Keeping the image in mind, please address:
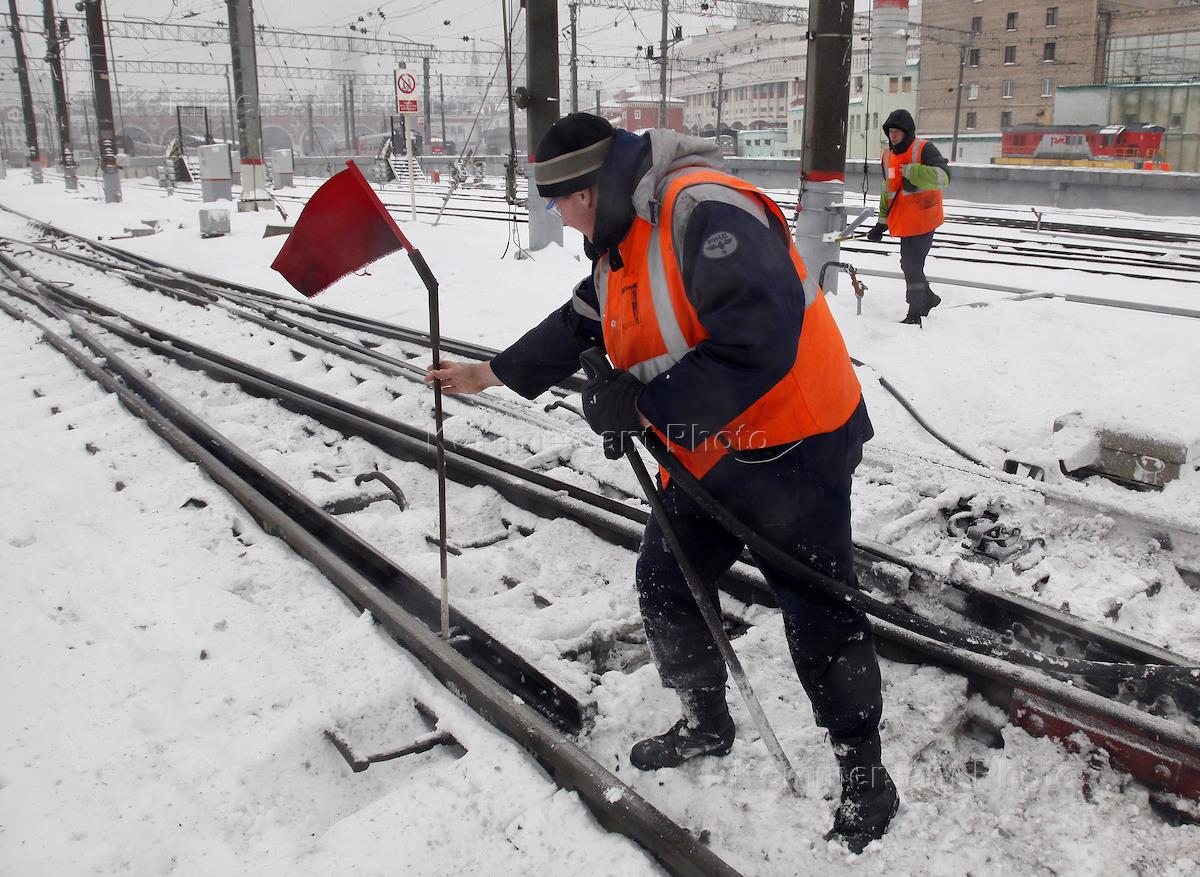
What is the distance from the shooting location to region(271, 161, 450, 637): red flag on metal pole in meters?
3.23

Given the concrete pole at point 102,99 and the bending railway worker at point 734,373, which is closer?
the bending railway worker at point 734,373

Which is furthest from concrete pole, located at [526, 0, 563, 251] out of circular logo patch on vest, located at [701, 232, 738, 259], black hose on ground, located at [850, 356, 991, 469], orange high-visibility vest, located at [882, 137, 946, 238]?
circular logo patch on vest, located at [701, 232, 738, 259]

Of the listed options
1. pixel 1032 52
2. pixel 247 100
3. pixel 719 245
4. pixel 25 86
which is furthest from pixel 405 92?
pixel 1032 52

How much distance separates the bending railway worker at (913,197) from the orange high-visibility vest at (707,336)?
21.9 feet

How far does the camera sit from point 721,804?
9.02ft

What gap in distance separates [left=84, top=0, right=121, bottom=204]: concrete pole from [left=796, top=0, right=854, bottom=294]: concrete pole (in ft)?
83.6

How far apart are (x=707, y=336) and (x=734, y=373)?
0.66 ft

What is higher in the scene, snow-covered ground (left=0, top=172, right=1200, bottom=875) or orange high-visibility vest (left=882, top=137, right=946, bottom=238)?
orange high-visibility vest (left=882, top=137, right=946, bottom=238)

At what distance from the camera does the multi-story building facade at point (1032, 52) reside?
173 ft

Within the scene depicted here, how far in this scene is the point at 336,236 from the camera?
10.9 ft

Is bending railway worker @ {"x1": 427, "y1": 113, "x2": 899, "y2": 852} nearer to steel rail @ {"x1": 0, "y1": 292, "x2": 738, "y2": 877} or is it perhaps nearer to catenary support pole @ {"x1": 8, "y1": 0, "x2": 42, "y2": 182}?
steel rail @ {"x1": 0, "y1": 292, "x2": 738, "y2": 877}

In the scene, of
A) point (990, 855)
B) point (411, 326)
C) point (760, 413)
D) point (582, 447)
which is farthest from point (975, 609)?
point (411, 326)

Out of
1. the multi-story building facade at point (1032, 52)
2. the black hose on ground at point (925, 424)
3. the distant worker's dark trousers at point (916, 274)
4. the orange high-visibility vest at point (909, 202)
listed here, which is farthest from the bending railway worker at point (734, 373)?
the multi-story building facade at point (1032, 52)

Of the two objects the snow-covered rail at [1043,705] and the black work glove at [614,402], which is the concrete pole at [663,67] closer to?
the snow-covered rail at [1043,705]
